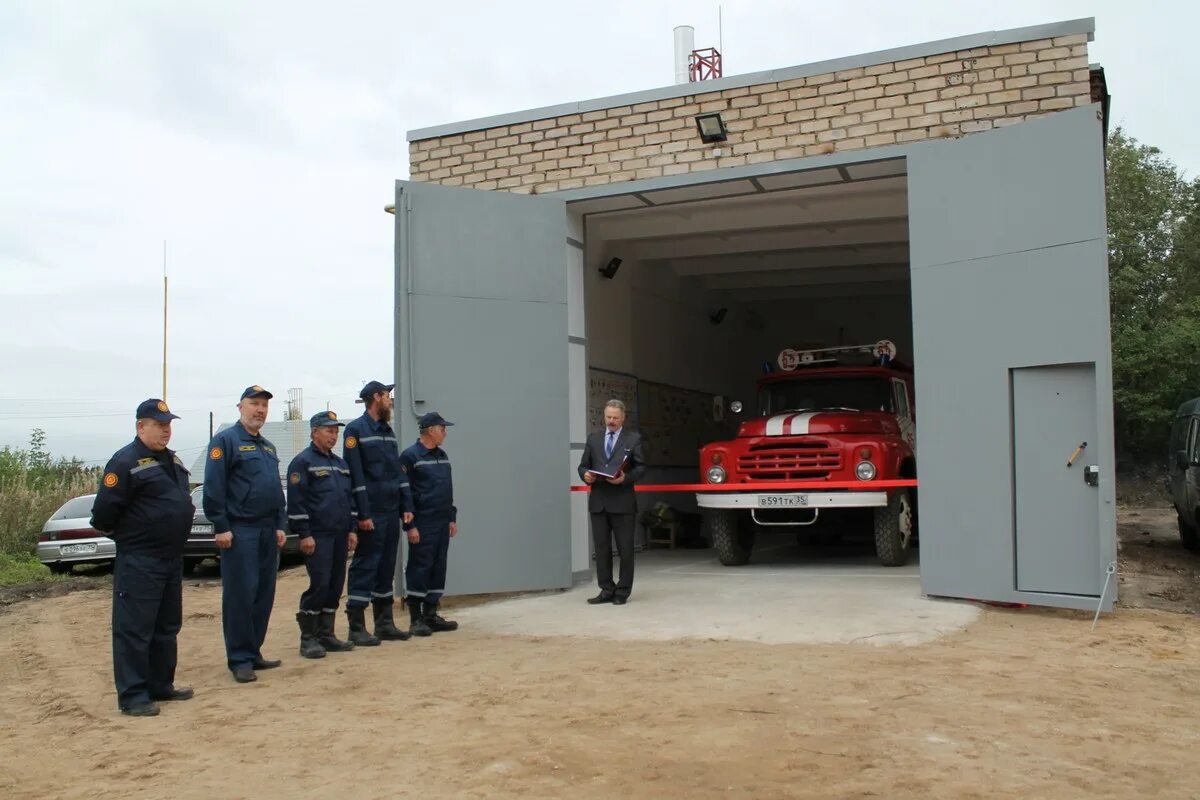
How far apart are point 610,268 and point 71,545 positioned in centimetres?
754

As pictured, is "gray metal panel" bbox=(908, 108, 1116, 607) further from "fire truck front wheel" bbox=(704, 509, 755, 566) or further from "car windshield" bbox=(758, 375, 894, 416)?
"car windshield" bbox=(758, 375, 894, 416)

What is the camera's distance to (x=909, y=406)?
1215cm

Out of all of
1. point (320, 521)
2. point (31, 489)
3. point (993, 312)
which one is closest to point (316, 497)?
point (320, 521)

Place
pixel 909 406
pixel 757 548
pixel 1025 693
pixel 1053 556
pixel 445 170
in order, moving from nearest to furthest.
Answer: pixel 1025 693 < pixel 1053 556 < pixel 445 170 < pixel 909 406 < pixel 757 548

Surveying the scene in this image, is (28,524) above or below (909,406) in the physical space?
below

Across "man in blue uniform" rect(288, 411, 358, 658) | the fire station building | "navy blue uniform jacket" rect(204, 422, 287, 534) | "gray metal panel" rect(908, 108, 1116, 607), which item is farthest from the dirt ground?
the fire station building

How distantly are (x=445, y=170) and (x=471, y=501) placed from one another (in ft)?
11.2

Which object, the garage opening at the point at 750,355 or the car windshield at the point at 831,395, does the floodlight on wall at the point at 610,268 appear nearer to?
the garage opening at the point at 750,355

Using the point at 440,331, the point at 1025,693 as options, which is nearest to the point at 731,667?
the point at 1025,693

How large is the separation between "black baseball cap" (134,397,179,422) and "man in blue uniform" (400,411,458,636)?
6.84ft

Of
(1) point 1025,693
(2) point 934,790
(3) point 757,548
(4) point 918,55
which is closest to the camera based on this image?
(2) point 934,790

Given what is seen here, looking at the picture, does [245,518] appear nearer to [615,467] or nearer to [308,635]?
[308,635]

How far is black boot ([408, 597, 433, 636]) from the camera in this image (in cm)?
743

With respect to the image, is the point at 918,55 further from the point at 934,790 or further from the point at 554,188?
the point at 934,790
